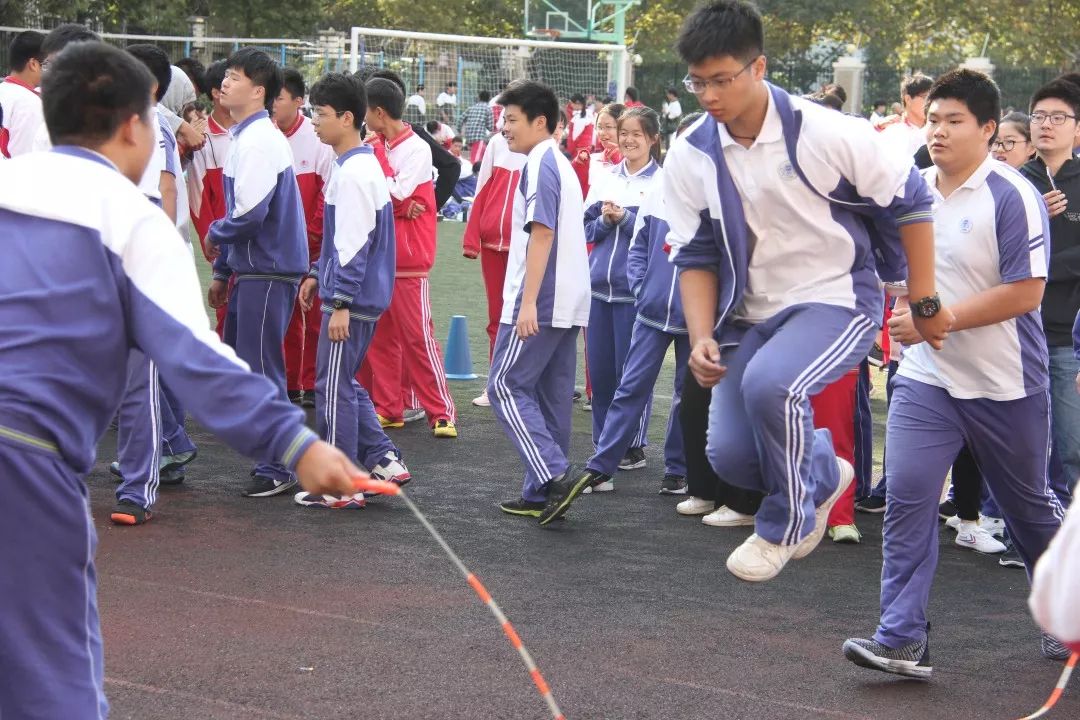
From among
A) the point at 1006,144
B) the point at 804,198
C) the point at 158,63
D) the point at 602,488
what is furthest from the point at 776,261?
the point at 158,63

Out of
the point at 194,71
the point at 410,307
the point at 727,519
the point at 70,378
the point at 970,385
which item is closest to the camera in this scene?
the point at 70,378

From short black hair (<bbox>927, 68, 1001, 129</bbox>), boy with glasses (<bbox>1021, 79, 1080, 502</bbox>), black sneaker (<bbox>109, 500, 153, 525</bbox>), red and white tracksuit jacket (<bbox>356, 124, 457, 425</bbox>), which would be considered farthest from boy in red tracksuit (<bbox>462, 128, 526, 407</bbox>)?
short black hair (<bbox>927, 68, 1001, 129</bbox>)

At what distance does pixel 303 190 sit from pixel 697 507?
3.65 meters

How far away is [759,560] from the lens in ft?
15.0

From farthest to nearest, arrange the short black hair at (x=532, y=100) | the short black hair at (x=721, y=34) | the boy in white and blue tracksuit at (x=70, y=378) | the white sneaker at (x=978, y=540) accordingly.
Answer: the short black hair at (x=532, y=100) < the white sneaker at (x=978, y=540) < the short black hair at (x=721, y=34) < the boy in white and blue tracksuit at (x=70, y=378)

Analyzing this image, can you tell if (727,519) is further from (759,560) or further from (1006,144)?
(759,560)

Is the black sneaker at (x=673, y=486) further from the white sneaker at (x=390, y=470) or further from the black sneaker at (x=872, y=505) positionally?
the white sneaker at (x=390, y=470)

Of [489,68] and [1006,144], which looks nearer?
[1006,144]

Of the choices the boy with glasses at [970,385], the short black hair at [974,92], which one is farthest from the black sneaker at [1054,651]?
the short black hair at [974,92]

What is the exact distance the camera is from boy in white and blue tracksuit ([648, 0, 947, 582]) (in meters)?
4.45

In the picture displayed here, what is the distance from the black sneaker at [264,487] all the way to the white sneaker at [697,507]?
2.09m

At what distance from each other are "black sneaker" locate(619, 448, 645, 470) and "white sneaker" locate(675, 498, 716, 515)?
1.12m

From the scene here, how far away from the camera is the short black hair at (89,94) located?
3201 millimetres

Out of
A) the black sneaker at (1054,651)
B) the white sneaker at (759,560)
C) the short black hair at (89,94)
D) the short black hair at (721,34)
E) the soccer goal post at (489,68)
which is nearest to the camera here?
the short black hair at (89,94)
